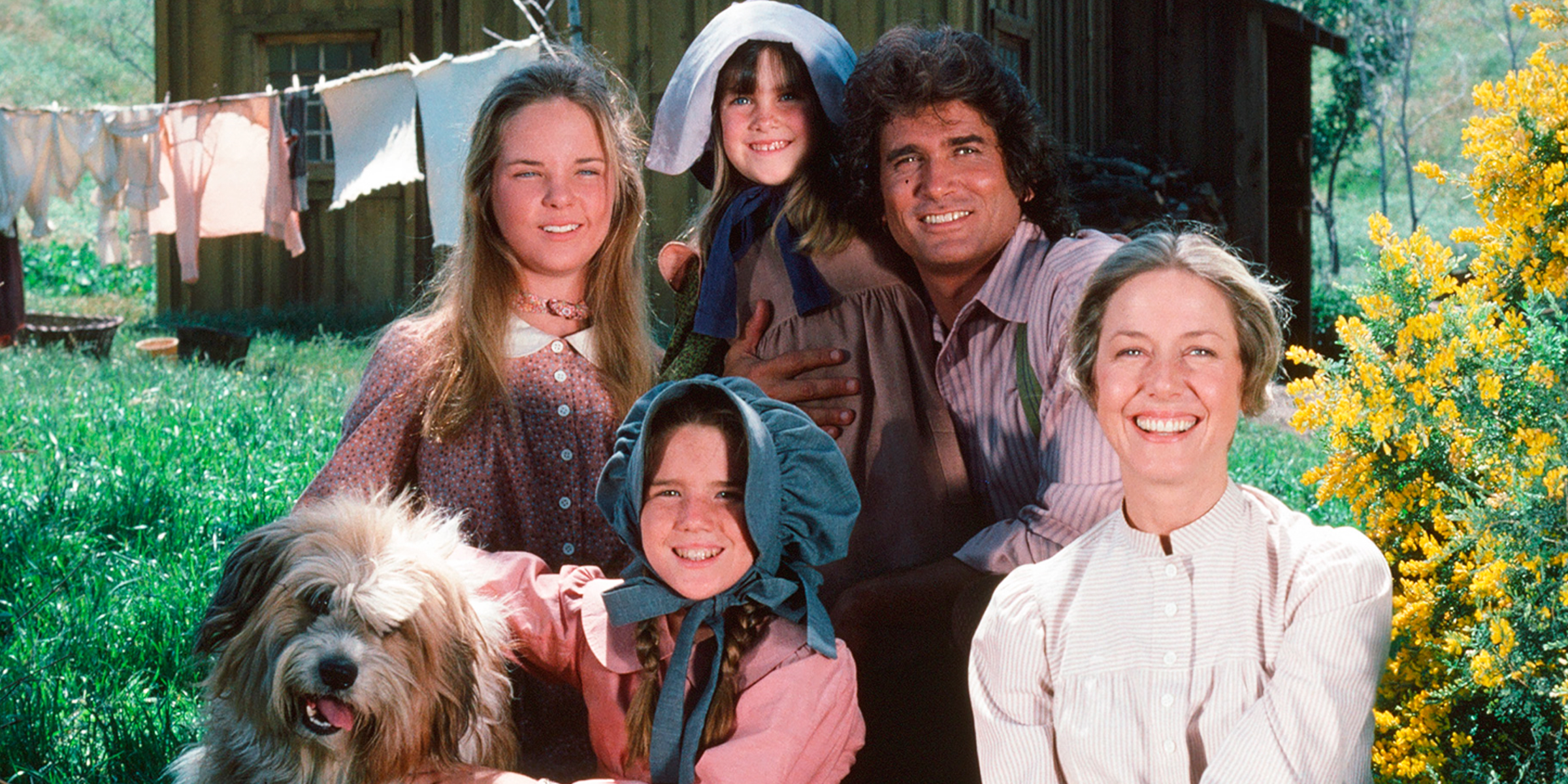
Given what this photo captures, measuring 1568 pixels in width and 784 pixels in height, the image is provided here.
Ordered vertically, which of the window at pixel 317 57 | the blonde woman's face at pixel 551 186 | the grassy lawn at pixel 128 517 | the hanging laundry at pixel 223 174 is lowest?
the grassy lawn at pixel 128 517

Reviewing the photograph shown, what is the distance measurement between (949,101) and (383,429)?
1.56m

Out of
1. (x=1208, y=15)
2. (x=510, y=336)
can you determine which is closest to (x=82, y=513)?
(x=510, y=336)

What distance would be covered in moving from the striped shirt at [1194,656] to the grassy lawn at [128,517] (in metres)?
1.70

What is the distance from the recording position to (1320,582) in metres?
2.31

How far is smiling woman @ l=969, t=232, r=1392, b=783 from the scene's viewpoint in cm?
229

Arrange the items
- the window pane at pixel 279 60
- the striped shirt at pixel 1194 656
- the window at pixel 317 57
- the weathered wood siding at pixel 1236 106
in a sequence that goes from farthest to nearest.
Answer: the window pane at pixel 279 60, the weathered wood siding at pixel 1236 106, the window at pixel 317 57, the striped shirt at pixel 1194 656

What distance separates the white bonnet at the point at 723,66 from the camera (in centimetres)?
349

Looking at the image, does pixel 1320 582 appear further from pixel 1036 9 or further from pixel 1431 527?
pixel 1036 9

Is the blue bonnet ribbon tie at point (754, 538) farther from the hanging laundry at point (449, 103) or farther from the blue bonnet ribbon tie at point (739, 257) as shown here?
the hanging laundry at point (449, 103)

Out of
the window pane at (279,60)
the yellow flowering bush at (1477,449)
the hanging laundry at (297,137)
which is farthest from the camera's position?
the window pane at (279,60)

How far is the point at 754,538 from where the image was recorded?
2502mm

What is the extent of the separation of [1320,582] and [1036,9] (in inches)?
403

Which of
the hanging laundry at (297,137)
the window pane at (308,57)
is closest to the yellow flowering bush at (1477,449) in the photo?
the hanging laundry at (297,137)

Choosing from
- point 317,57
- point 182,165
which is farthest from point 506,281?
point 317,57
